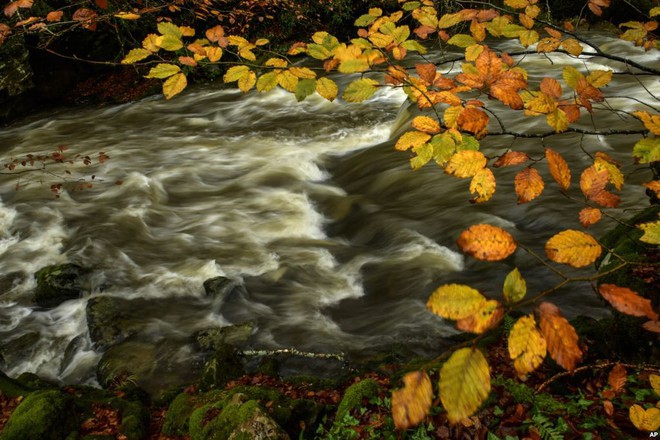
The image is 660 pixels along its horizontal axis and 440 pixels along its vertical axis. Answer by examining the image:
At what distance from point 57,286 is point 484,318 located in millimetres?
5445

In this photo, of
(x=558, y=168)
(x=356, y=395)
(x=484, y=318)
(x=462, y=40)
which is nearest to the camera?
(x=484, y=318)

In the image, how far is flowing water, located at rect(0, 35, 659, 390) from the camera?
4680 mm

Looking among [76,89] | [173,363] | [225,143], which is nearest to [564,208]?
[173,363]

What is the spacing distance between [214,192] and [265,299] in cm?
345

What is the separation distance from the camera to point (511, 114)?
802 centimetres

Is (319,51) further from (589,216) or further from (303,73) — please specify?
(589,216)

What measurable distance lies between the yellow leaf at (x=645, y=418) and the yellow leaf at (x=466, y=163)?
1.41 m

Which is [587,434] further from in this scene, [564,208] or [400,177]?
[400,177]

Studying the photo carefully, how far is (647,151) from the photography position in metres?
1.86

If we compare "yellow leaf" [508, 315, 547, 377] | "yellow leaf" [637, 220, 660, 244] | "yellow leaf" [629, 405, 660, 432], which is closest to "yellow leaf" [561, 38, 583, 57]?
"yellow leaf" [637, 220, 660, 244]

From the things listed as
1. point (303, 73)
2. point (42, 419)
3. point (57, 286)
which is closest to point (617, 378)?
point (303, 73)

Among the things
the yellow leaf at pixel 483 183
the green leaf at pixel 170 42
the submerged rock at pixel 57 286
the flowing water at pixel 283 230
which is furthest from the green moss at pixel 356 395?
the submerged rock at pixel 57 286

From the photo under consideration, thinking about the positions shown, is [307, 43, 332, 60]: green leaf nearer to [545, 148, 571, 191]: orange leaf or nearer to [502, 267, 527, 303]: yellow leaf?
[545, 148, 571, 191]: orange leaf

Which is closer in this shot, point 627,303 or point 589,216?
point 627,303
